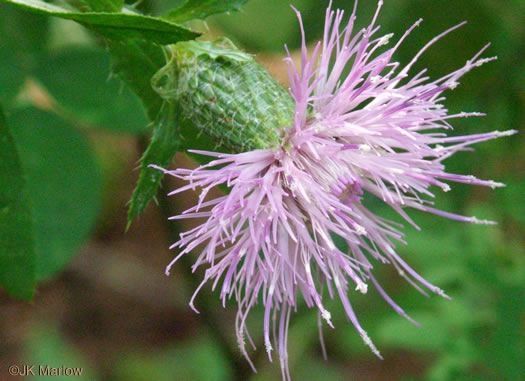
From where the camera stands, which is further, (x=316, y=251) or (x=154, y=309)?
(x=154, y=309)

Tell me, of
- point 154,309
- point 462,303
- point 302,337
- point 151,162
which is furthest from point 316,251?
point 154,309

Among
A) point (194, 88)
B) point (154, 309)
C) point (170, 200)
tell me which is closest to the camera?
point (194, 88)

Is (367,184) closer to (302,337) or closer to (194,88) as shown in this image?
(194,88)

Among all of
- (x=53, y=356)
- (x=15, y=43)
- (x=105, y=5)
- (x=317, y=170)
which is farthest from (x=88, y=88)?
(x=53, y=356)

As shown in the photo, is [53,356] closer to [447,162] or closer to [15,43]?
[15,43]

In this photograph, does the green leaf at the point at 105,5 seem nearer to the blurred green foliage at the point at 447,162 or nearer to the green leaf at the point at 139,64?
the green leaf at the point at 139,64

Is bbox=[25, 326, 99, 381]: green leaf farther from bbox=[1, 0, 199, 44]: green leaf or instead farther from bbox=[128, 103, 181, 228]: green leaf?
bbox=[1, 0, 199, 44]: green leaf
